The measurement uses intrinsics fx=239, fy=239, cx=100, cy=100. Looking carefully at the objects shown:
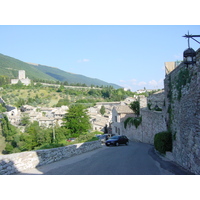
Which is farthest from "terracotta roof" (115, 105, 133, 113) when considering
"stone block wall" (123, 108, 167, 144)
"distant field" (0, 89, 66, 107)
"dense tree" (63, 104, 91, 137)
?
"distant field" (0, 89, 66, 107)

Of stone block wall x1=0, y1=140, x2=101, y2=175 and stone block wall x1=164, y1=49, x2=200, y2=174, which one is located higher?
stone block wall x1=164, y1=49, x2=200, y2=174

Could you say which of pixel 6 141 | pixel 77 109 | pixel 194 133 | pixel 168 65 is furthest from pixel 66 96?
pixel 194 133

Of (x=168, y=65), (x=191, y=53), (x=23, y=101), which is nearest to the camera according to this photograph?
(x=191, y=53)

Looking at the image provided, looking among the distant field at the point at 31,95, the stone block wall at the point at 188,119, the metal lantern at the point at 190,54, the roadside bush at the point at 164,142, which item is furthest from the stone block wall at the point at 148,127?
the distant field at the point at 31,95

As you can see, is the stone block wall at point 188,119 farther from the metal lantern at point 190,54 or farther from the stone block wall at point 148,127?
the stone block wall at point 148,127

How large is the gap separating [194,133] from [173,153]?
14.3ft

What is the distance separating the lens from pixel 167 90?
15.5 m

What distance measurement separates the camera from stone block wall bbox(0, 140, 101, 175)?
9.01 meters

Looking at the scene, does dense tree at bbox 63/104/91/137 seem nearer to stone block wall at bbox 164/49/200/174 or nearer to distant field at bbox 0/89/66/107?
stone block wall at bbox 164/49/200/174

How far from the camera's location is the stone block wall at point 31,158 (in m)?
9.01

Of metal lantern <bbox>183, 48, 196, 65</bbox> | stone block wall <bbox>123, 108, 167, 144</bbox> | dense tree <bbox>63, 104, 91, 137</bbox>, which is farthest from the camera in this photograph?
dense tree <bbox>63, 104, 91, 137</bbox>

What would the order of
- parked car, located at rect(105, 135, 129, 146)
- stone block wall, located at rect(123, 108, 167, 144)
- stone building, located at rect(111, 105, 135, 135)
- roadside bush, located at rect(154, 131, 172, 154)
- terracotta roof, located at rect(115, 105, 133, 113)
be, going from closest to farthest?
roadside bush, located at rect(154, 131, 172, 154)
stone block wall, located at rect(123, 108, 167, 144)
parked car, located at rect(105, 135, 129, 146)
stone building, located at rect(111, 105, 135, 135)
terracotta roof, located at rect(115, 105, 133, 113)

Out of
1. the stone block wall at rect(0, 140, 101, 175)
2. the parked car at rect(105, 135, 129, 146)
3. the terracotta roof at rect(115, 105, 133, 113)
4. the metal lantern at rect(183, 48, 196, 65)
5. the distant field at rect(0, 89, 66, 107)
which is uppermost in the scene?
the distant field at rect(0, 89, 66, 107)

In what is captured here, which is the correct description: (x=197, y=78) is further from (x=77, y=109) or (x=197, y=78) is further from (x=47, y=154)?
(x=77, y=109)
